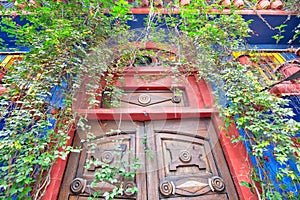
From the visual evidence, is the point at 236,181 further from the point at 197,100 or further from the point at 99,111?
the point at 99,111

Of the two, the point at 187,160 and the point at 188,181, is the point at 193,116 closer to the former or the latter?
the point at 187,160

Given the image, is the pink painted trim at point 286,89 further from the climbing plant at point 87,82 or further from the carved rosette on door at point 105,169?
the carved rosette on door at point 105,169

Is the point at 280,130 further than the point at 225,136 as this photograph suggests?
No

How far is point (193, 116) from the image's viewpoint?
262cm

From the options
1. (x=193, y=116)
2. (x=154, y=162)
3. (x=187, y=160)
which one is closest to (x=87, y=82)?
(x=154, y=162)

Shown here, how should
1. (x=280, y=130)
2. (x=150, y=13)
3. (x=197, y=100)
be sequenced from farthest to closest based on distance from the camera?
(x=150, y=13), (x=197, y=100), (x=280, y=130)

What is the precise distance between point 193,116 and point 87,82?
1.59m

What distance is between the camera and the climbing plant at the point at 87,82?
67.8 inches

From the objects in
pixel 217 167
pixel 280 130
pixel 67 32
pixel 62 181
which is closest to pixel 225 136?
pixel 217 167

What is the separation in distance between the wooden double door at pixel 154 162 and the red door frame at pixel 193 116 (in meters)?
0.09

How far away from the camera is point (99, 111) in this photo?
8.31 ft

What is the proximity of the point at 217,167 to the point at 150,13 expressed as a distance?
2768 millimetres

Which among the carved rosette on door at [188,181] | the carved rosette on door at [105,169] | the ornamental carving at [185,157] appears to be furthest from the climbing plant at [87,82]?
the ornamental carving at [185,157]

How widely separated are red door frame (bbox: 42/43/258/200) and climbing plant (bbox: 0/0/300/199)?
0.13 metres
